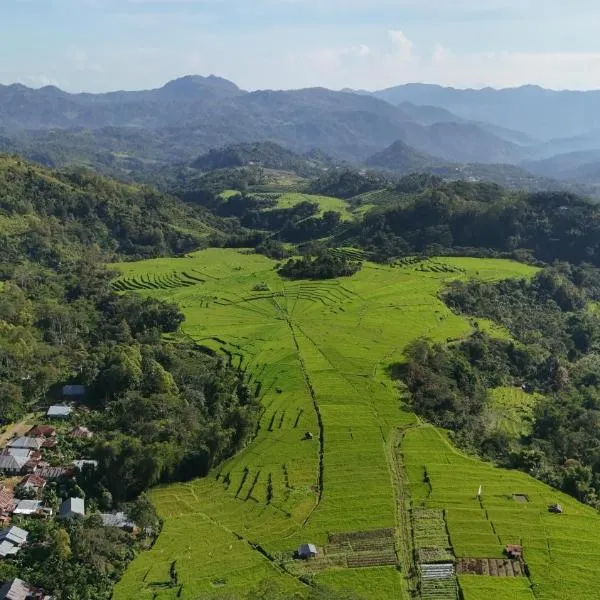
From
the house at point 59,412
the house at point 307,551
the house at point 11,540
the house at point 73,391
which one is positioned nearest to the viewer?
the house at point 11,540

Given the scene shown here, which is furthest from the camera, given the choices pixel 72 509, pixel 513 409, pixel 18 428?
pixel 513 409

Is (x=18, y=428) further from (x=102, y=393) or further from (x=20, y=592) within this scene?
(x=20, y=592)

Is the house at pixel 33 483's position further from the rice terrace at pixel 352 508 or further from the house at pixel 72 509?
the rice terrace at pixel 352 508

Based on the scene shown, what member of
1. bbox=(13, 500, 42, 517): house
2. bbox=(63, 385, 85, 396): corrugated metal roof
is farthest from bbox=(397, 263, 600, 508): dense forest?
bbox=(13, 500, 42, 517): house

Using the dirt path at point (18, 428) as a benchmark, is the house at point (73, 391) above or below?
above

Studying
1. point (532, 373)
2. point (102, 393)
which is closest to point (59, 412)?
point (102, 393)

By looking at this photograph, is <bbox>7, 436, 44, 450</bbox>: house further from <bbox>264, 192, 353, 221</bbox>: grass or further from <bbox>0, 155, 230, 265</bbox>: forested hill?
<bbox>264, 192, 353, 221</bbox>: grass

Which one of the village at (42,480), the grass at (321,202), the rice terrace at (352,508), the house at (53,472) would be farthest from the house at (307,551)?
the grass at (321,202)
